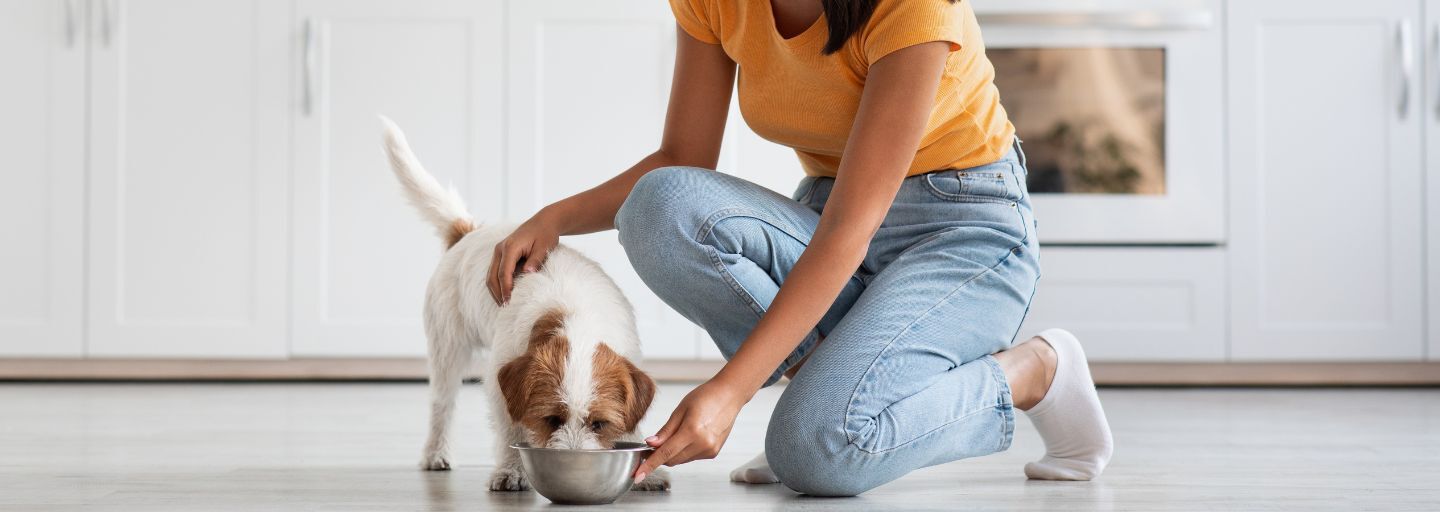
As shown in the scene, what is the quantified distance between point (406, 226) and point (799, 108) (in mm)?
1786

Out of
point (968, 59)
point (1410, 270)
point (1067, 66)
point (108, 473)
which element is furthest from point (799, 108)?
point (1410, 270)

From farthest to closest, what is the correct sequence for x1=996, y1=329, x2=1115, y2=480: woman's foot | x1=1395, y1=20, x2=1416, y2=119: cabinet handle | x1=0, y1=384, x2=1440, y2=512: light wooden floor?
x1=1395, y1=20, x2=1416, y2=119: cabinet handle < x1=996, y1=329, x2=1115, y2=480: woman's foot < x1=0, y1=384, x2=1440, y2=512: light wooden floor

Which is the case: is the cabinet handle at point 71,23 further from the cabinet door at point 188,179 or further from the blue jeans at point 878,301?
the blue jeans at point 878,301

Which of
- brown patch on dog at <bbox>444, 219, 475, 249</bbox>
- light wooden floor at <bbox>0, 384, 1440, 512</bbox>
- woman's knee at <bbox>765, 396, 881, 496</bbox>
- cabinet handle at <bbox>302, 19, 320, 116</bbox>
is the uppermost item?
cabinet handle at <bbox>302, 19, 320, 116</bbox>

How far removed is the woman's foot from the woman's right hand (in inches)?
22.3

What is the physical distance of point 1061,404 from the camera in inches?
58.4

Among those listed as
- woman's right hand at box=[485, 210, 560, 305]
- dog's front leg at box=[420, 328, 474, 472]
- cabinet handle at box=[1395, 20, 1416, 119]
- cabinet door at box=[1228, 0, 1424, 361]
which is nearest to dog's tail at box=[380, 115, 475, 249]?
dog's front leg at box=[420, 328, 474, 472]

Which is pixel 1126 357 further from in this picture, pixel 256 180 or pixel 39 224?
pixel 39 224

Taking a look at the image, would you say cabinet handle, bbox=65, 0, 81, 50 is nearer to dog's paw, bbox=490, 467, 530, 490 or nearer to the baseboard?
the baseboard

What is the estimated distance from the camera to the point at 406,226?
9.93ft

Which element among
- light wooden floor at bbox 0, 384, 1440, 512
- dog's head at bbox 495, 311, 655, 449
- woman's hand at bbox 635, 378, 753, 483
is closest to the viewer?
woman's hand at bbox 635, 378, 753, 483

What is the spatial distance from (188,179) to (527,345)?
6.50 feet

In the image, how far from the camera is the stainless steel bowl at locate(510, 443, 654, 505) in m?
1.20

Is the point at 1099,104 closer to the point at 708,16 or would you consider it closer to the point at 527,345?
the point at 708,16
